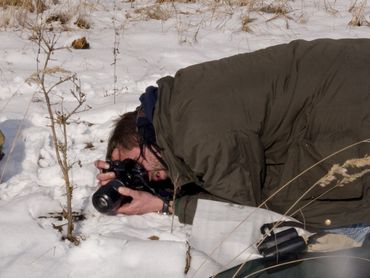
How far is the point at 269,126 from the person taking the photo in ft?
7.50

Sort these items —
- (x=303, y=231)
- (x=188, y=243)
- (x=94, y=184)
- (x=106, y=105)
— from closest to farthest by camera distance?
(x=188, y=243) < (x=303, y=231) < (x=94, y=184) < (x=106, y=105)

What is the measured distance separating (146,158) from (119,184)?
16 cm

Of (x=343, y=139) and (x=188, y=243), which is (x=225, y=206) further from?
(x=343, y=139)

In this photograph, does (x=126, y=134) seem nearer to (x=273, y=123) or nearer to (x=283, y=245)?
(x=273, y=123)

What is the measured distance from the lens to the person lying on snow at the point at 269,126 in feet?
7.25

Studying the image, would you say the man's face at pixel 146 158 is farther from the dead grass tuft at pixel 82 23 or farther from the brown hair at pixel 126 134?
the dead grass tuft at pixel 82 23

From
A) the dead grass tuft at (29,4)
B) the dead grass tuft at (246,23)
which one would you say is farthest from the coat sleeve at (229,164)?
the dead grass tuft at (29,4)

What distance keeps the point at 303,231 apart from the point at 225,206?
32 centimetres

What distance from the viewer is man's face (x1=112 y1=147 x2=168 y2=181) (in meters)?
2.41

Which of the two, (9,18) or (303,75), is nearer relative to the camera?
(303,75)

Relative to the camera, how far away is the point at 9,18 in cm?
504

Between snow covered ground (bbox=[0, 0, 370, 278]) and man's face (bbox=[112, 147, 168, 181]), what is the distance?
204mm

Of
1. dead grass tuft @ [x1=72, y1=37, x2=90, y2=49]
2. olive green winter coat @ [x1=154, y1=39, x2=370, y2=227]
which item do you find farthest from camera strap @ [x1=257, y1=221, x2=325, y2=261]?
dead grass tuft @ [x1=72, y1=37, x2=90, y2=49]

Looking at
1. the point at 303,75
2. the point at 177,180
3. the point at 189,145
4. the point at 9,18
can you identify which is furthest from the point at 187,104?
the point at 9,18
